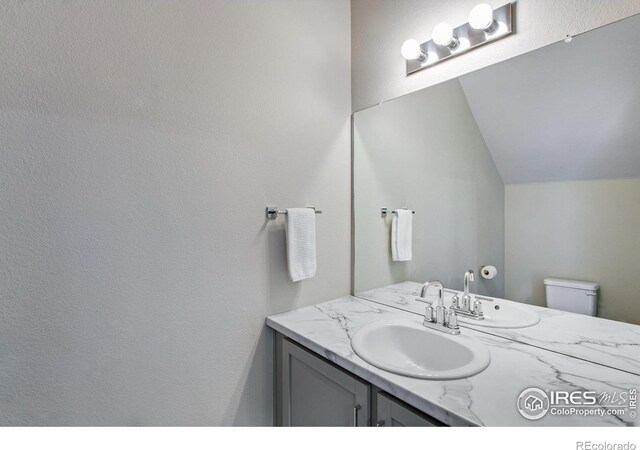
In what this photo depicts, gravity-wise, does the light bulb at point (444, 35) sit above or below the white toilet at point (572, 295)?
above

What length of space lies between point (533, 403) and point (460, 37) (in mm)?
1322

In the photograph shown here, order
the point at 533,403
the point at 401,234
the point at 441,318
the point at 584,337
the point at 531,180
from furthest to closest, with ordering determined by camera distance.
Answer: the point at 401,234 < the point at 441,318 < the point at 531,180 < the point at 584,337 < the point at 533,403

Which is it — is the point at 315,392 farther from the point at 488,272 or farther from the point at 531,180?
the point at 531,180

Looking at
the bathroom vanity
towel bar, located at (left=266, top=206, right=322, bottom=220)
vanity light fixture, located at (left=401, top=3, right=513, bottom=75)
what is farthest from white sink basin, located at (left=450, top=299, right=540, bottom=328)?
vanity light fixture, located at (left=401, top=3, right=513, bottom=75)

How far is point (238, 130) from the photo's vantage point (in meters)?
1.30

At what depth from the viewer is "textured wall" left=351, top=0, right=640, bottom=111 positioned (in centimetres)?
100

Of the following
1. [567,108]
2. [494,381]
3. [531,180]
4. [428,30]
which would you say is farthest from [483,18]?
[494,381]

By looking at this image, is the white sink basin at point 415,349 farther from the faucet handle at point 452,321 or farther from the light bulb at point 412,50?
the light bulb at point 412,50

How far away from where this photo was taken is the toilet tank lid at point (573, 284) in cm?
100

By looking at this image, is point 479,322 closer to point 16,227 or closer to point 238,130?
point 238,130

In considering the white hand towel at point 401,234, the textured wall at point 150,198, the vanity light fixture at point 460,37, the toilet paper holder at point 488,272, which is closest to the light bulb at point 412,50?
the vanity light fixture at point 460,37

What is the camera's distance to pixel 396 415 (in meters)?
0.86
